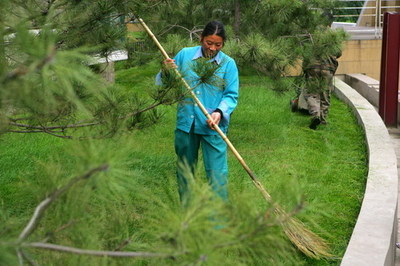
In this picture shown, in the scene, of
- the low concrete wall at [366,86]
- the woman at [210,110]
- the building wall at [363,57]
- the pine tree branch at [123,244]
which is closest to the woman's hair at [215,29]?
the woman at [210,110]

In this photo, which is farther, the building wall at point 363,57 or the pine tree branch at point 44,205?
the building wall at point 363,57

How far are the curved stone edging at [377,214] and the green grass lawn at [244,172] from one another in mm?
207

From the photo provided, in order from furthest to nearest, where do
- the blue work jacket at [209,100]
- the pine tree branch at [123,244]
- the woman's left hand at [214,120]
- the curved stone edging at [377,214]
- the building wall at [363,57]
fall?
the building wall at [363,57], the blue work jacket at [209,100], the woman's left hand at [214,120], the curved stone edging at [377,214], the pine tree branch at [123,244]

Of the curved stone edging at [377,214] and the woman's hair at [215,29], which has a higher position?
the woman's hair at [215,29]

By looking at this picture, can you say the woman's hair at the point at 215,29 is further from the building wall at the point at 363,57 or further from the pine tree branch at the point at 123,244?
the building wall at the point at 363,57

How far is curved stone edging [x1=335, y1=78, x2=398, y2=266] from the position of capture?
441 centimetres

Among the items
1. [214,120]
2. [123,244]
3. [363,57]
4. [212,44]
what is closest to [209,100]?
[214,120]

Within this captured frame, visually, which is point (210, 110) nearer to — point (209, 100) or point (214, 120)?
point (209, 100)

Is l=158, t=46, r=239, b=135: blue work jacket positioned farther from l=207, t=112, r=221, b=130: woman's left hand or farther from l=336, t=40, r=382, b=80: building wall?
l=336, t=40, r=382, b=80: building wall

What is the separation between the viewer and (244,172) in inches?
272

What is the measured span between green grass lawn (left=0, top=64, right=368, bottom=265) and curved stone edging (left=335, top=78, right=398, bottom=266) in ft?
0.68

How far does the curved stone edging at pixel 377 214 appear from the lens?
441 cm

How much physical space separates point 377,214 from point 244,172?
190 cm

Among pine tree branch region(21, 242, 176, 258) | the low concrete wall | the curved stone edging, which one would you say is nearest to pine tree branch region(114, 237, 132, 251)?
pine tree branch region(21, 242, 176, 258)
